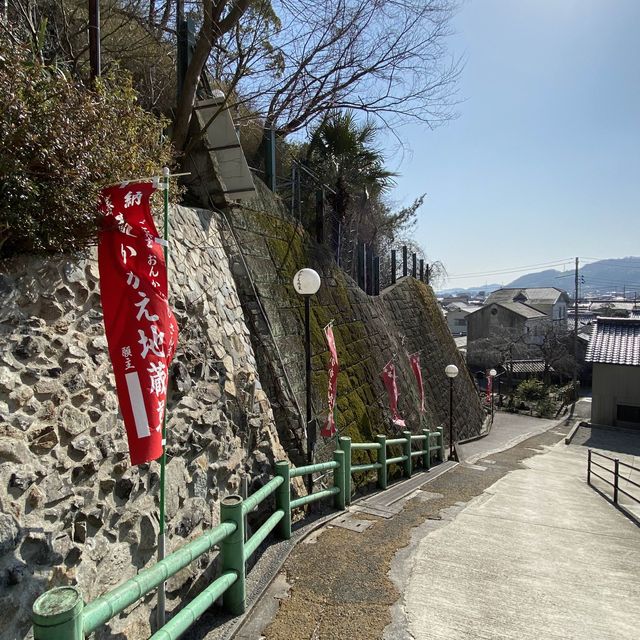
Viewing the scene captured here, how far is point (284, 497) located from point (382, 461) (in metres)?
3.25

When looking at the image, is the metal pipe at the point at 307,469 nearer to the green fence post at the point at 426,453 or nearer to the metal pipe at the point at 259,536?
the metal pipe at the point at 259,536

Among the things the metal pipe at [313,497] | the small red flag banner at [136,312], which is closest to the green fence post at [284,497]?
the metal pipe at [313,497]

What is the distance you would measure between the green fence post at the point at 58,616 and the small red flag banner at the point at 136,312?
35.5 inches

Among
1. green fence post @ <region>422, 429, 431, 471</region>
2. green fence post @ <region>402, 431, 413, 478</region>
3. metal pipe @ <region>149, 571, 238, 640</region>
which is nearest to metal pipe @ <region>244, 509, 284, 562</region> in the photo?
metal pipe @ <region>149, 571, 238, 640</region>

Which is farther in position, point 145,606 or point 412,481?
point 412,481

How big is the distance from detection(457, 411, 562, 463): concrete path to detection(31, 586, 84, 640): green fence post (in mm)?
12168

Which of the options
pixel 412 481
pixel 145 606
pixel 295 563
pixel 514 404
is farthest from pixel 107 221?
pixel 514 404

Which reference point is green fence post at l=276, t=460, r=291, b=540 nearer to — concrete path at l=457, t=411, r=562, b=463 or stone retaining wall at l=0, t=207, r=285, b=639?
stone retaining wall at l=0, t=207, r=285, b=639

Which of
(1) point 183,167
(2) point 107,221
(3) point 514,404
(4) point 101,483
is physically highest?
(1) point 183,167

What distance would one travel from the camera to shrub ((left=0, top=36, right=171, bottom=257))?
2.75m

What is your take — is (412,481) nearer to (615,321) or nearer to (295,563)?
(295,563)

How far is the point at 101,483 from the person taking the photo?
3.04 meters

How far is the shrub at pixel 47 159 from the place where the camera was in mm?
2754

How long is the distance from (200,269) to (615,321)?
78.6 ft
